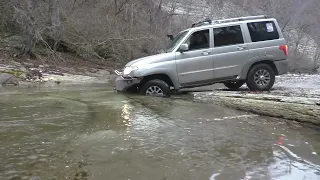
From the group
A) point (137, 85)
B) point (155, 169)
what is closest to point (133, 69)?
point (137, 85)

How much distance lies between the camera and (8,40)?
842 inches

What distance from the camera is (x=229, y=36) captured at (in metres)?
9.70

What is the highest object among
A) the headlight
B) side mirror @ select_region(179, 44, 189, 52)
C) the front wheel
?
side mirror @ select_region(179, 44, 189, 52)

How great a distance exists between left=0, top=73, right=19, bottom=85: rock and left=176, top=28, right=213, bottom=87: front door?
27.0 ft

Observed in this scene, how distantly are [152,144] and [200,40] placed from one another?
522 centimetres

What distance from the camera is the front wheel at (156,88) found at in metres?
9.36

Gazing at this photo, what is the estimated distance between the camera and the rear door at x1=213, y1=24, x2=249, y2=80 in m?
9.57

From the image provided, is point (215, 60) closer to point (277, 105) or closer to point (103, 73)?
point (277, 105)

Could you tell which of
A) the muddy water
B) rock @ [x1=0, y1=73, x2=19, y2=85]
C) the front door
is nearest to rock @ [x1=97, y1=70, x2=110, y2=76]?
rock @ [x1=0, y1=73, x2=19, y2=85]

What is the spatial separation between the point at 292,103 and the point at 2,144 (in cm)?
504

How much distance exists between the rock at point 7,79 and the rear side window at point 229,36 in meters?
8.94

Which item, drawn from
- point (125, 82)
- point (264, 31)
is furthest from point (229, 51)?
point (125, 82)

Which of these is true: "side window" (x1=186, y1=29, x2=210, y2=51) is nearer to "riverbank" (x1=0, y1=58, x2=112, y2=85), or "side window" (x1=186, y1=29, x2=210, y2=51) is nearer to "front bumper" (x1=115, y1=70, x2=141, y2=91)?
"front bumper" (x1=115, y1=70, x2=141, y2=91)

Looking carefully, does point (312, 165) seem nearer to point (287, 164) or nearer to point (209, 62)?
point (287, 164)
